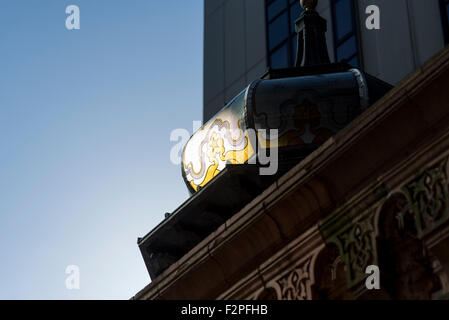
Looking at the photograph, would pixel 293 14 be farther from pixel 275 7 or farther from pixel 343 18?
pixel 343 18

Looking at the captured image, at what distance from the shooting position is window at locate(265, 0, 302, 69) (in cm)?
2280

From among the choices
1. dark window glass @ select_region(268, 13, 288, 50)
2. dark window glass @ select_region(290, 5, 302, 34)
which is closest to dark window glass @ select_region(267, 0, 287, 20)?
dark window glass @ select_region(268, 13, 288, 50)

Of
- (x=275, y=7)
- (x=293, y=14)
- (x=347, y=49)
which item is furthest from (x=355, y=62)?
(x=275, y=7)

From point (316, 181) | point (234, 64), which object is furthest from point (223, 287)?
point (234, 64)

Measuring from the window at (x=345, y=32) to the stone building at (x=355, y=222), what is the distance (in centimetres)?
995

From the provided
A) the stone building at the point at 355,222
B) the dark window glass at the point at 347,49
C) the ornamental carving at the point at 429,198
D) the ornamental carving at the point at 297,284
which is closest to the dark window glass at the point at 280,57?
the dark window glass at the point at 347,49

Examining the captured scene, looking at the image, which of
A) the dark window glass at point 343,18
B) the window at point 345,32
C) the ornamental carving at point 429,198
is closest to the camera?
the ornamental carving at point 429,198

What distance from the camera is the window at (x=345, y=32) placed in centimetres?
2077

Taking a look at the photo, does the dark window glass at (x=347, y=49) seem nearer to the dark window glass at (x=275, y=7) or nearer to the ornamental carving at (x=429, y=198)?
the dark window glass at (x=275, y=7)

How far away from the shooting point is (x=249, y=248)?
1097cm

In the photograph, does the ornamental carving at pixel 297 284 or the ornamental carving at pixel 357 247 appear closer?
the ornamental carving at pixel 357 247

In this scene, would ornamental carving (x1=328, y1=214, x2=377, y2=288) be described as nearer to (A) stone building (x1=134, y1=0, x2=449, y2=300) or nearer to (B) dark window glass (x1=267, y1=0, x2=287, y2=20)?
(A) stone building (x1=134, y1=0, x2=449, y2=300)

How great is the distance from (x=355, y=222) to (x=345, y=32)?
11.9 m
